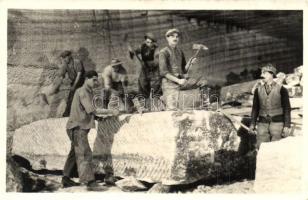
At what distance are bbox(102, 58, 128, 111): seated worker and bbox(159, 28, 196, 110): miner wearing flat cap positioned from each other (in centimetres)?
45

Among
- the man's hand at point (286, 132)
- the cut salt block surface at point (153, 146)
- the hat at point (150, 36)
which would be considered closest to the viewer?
the cut salt block surface at point (153, 146)

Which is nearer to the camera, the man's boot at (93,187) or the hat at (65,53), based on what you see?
the man's boot at (93,187)

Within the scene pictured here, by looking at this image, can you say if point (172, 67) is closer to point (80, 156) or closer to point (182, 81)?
point (182, 81)

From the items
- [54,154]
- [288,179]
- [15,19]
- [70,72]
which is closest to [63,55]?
[70,72]

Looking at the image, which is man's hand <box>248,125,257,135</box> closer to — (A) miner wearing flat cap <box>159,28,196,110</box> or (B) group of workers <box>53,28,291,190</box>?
(B) group of workers <box>53,28,291,190</box>

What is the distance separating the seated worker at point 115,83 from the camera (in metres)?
6.29

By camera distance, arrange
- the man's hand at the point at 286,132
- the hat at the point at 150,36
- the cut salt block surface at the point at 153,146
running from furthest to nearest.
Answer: the hat at the point at 150,36 → the man's hand at the point at 286,132 → the cut salt block surface at the point at 153,146

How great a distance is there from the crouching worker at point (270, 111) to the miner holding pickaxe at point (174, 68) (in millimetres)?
681

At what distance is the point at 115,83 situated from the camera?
633cm

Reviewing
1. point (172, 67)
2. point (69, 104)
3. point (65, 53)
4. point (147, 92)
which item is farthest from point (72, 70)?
point (172, 67)

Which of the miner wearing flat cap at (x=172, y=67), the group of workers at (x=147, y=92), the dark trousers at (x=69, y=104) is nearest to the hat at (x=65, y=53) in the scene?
the group of workers at (x=147, y=92)

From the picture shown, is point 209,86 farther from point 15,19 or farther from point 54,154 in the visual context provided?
point 15,19

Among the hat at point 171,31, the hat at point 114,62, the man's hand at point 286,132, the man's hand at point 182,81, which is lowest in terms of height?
the man's hand at point 286,132

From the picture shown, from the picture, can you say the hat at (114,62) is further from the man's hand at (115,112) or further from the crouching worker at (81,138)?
the man's hand at (115,112)
